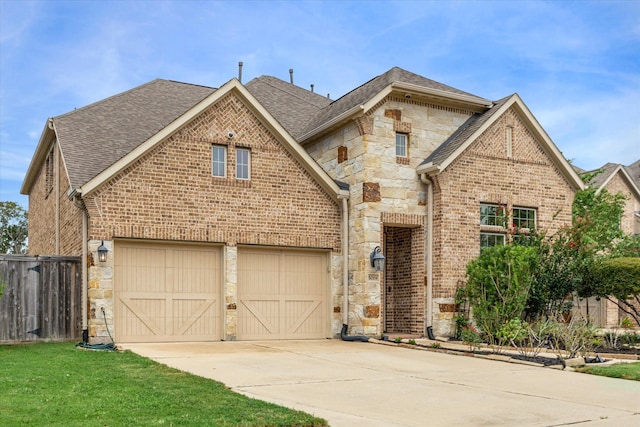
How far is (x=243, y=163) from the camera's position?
54.4ft

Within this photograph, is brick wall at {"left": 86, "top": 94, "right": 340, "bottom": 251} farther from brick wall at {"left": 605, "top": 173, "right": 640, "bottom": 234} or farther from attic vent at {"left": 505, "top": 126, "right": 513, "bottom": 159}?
brick wall at {"left": 605, "top": 173, "right": 640, "bottom": 234}

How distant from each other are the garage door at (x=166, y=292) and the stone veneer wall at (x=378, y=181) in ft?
11.2

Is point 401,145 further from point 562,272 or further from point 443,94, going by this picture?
point 562,272

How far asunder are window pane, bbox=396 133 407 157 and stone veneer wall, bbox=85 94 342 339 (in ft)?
6.89

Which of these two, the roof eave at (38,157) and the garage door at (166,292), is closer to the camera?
the garage door at (166,292)

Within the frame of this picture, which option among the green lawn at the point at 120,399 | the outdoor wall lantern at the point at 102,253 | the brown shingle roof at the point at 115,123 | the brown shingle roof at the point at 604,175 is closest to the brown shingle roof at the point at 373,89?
the brown shingle roof at the point at 115,123

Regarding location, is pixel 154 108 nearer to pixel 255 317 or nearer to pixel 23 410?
pixel 255 317

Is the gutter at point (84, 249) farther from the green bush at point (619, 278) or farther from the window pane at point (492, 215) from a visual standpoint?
the green bush at point (619, 278)

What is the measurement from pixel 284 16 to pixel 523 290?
8.29 meters

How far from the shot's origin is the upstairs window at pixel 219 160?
1619cm

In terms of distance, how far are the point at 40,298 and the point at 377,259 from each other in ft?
25.1

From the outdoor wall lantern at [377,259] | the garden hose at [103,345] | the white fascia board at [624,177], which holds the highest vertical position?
the white fascia board at [624,177]

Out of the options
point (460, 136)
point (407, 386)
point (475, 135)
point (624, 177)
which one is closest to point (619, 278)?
point (475, 135)

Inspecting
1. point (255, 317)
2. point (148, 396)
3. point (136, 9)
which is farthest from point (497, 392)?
point (136, 9)
